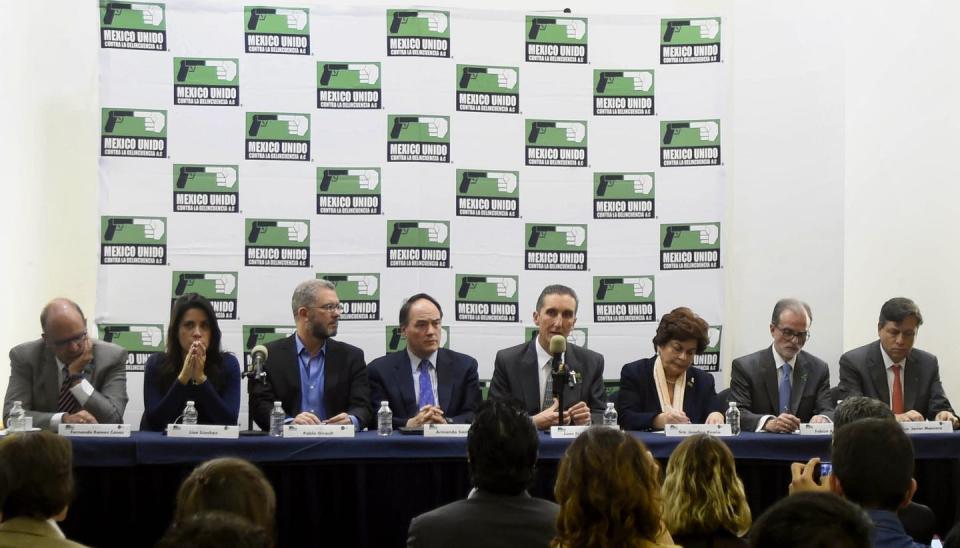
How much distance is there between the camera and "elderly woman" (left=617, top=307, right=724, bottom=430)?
5930mm

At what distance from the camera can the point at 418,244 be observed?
6.98 m

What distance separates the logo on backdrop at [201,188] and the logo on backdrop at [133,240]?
0.58ft

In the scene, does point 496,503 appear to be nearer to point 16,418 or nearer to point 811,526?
point 811,526

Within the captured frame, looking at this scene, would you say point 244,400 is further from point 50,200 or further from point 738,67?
point 738,67

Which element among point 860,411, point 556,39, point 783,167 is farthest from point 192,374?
point 783,167

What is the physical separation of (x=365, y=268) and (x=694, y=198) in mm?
2211

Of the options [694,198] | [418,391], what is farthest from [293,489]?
[694,198]

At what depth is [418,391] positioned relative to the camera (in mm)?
6059

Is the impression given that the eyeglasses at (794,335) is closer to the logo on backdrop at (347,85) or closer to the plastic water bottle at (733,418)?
the plastic water bottle at (733,418)

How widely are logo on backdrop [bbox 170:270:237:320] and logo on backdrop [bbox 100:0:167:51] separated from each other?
1.44 metres

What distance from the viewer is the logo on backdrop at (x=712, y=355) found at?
281 inches

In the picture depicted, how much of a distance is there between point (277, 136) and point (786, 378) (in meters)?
3.44

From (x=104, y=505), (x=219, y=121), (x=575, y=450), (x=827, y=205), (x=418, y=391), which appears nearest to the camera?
(x=575, y=450)

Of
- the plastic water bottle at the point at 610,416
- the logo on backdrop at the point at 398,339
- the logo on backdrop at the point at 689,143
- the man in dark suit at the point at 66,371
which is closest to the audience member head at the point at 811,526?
the plastic water bottle at the point at 610,416
